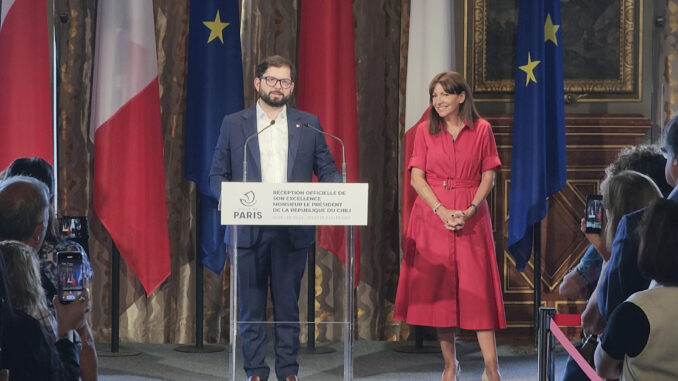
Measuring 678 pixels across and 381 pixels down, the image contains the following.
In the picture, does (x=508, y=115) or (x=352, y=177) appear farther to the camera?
(x=508, y=115)

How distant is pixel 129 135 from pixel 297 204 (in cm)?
227

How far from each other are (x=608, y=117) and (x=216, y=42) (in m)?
2.70

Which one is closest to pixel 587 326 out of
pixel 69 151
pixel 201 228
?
pixel 201 228

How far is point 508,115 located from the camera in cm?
637

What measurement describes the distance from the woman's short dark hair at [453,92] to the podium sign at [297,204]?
1294mm

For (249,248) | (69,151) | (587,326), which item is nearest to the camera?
(587,326)

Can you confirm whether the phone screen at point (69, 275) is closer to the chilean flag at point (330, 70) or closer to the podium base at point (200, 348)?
the chilean flag at point (330, 70)

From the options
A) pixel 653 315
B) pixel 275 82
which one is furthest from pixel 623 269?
pixel 275 82

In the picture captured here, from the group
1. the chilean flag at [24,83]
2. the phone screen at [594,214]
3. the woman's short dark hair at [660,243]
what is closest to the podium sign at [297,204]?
the phone screen at [594,214]

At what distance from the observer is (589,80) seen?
6500mm

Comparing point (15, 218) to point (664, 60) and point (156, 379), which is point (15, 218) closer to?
point (156, 379)

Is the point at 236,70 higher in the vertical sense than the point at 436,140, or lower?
higher

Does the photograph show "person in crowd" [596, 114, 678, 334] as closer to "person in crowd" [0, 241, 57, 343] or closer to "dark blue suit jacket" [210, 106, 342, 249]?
"person in crowd" [0, 241, 57, 343]

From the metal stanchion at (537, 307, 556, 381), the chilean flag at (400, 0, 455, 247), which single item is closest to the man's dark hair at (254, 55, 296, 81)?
the chilean flag at (400, 0, 455, 247)
